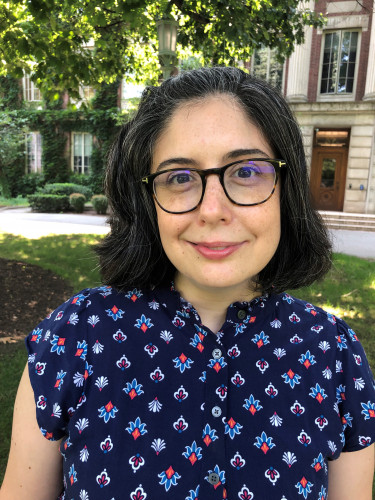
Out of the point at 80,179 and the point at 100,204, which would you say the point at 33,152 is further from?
the point at 100,204

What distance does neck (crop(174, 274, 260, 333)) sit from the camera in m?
1.29

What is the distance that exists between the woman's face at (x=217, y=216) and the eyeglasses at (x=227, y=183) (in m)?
0.02

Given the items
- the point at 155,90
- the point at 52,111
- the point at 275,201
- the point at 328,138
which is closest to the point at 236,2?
the point at 155,90

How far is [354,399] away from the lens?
1236mm

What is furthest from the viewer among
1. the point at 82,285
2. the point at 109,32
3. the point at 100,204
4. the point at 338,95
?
the point at 100,204

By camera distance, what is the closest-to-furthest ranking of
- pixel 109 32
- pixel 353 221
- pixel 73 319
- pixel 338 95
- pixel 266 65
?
pixel 73 319 → pixel 109 32 → pixel 353 221 → pixel 338 95 → pixel 266 65

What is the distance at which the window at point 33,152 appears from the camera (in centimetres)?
2356

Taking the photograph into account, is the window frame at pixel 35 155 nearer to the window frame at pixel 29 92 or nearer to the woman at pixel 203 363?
the window frame at pixel 29 92

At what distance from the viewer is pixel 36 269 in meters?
6.50

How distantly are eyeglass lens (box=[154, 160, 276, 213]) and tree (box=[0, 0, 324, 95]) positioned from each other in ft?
11.3

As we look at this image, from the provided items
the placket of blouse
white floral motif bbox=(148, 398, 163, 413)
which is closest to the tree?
the placket of blouse

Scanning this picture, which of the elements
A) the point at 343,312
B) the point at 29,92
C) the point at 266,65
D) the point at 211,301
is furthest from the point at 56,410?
the point at 29,92

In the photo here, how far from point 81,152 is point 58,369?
920 inches

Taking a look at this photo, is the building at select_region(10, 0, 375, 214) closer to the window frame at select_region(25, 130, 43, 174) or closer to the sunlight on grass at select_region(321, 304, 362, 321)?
the sunlight on grass at select_region(321, 304, 362, 321)
